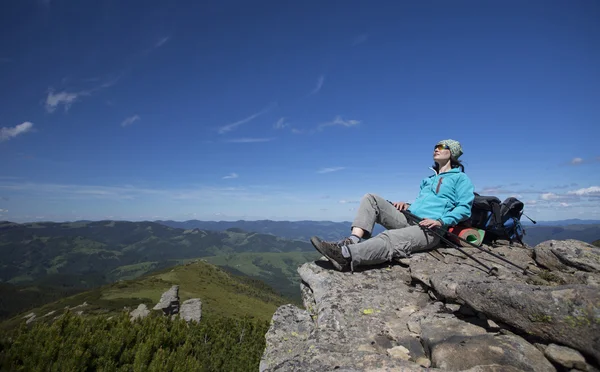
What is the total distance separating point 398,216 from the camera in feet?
27.7

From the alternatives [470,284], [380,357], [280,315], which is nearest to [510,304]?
[470,284]

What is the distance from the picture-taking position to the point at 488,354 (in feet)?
11.5

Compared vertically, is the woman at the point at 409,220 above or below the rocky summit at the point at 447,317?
above

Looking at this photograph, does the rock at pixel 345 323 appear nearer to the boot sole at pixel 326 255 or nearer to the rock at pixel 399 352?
the rock at pixel 399 352

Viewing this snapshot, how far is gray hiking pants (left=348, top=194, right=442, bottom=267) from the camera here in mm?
7066

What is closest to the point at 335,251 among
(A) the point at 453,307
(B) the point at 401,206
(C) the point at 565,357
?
(A) the point at 453,307

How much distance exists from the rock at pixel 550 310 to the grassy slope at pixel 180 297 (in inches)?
4407

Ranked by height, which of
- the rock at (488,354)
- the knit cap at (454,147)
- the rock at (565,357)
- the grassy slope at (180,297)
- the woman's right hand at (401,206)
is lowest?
the grassy slope at (180,297)

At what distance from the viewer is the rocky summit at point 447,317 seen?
336 centimetres

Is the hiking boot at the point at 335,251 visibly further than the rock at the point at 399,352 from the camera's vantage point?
Yes

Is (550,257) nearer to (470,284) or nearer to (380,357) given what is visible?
(470,284)

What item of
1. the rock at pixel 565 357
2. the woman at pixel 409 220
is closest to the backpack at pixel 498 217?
the woman at pixel 409 220

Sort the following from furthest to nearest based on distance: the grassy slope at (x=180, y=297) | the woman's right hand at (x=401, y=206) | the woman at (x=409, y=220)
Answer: the grassy slope at (x=180, y=297) < the woman's right hand at (x=401, y=206) < the woman at (x=409, y=220)

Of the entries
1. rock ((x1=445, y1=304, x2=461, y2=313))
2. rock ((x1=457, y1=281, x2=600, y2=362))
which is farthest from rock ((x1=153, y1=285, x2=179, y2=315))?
rock ((x1=457, y1=281, x2=600, y2=362))
